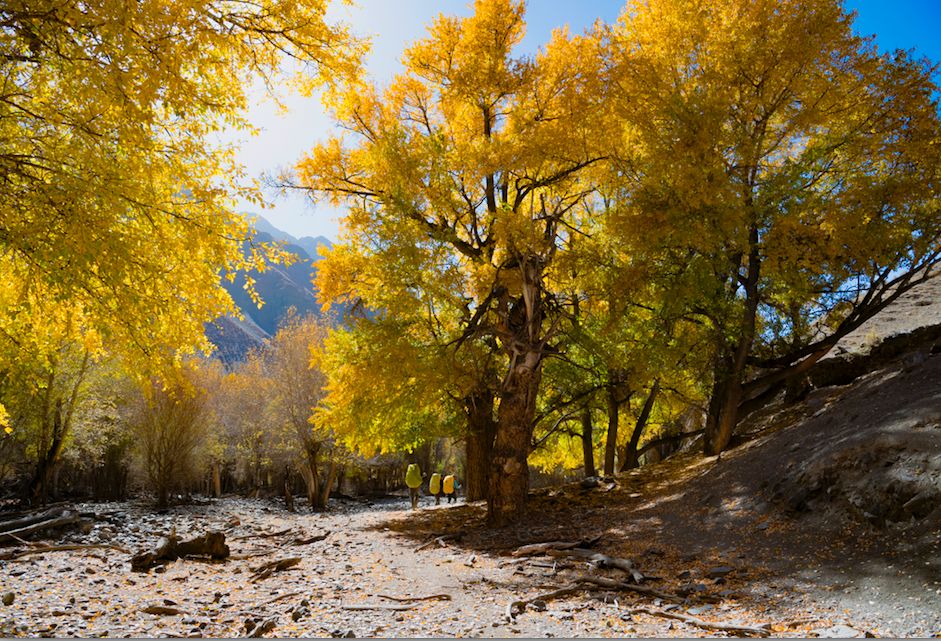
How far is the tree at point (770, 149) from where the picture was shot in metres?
8.64

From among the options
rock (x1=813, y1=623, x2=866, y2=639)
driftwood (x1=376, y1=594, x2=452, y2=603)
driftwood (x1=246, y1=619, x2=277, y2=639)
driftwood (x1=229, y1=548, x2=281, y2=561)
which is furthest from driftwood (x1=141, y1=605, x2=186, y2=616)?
rock (x1=813, y1=623, x2=866, y2=639)

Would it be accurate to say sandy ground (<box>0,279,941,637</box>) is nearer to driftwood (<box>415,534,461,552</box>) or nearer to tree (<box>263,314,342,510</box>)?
driftwood (<box>415,534,461,552</box>)

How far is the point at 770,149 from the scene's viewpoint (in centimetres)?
1002

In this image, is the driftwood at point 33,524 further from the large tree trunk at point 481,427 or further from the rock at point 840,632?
the rock at point 840,632

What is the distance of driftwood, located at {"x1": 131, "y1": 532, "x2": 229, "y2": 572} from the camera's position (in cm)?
711

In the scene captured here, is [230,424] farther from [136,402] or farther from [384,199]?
[384,199]

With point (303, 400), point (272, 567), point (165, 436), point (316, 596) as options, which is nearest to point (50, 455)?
point (165, 436)

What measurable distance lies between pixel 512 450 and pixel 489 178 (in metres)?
5.09

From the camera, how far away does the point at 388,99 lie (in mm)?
10672

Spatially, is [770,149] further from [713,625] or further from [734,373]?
[713,625]

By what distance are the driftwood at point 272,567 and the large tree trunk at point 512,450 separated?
3.46 m

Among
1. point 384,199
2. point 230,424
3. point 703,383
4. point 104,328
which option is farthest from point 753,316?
point 230,424

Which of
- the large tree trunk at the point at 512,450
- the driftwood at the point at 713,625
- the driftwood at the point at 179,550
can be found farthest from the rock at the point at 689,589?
the driftwood at the point at 179,550

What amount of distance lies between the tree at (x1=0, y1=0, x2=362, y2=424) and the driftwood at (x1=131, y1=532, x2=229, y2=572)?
3010 mm
